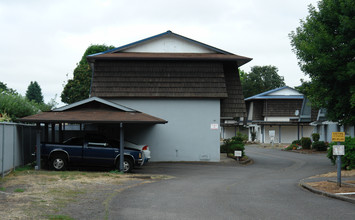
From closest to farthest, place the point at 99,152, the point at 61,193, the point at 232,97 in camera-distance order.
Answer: the point at 61,193 < the point at 99,152 < the point at 232,97

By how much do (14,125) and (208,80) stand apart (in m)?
11.7

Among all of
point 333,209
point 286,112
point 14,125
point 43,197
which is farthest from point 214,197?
point 286,112

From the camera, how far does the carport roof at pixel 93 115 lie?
19844 millimetres

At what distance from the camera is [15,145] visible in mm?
19188

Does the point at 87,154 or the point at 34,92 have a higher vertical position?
the point at 34,92

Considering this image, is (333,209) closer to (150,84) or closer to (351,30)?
(351,30)

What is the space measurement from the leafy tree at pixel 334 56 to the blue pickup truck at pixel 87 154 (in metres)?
10.2

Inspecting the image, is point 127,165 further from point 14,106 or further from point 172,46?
point 172,46

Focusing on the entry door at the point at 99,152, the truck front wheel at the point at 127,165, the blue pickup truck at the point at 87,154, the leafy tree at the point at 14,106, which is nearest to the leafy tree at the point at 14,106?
the leafy tree at the point at 14,106

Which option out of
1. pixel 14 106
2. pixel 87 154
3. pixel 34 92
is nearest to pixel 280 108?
pixel 14 106

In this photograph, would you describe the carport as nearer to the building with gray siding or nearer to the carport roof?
the carport roof

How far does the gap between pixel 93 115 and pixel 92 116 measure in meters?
0.32

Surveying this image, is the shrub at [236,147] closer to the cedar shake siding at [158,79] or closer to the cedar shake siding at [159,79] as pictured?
the cedar shake siding at [159,79]

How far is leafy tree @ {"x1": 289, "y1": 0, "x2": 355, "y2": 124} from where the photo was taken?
21.9 metres
